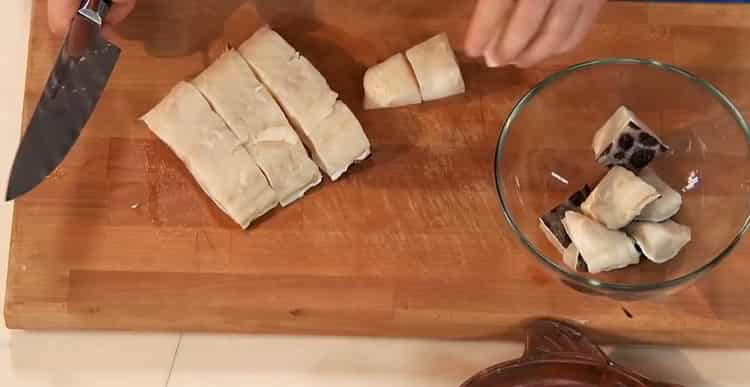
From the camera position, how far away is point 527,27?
5.02 feet

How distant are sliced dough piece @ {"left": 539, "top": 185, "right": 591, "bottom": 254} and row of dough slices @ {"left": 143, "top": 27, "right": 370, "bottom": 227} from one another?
379mm

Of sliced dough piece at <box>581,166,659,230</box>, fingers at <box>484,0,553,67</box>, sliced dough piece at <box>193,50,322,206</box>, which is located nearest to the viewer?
fingers at <box>484,0,553,67</box>

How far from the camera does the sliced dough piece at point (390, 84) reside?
1.81 m

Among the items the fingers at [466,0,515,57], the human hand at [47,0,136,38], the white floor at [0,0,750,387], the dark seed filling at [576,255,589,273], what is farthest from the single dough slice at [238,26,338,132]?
the dark seed filling at [576,255,589,273]

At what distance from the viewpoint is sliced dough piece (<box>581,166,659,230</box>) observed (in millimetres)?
1662

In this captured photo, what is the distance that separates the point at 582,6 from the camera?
156 centimetres

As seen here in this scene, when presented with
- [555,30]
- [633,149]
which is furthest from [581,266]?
[555,30]

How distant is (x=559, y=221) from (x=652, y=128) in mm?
306

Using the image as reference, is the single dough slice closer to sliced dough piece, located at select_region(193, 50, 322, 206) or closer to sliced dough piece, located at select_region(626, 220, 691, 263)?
sliced dough piece, located at select_region(193, 50, 322, 206)

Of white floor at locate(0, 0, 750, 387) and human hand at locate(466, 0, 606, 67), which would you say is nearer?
human hand at locate(466, 0, 606, 67)

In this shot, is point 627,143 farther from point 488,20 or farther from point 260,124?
point 260,124

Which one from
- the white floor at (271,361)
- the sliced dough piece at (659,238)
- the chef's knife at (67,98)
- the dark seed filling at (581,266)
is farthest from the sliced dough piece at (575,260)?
the chef's knife at (67,98)

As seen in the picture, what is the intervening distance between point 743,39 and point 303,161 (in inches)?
37.3

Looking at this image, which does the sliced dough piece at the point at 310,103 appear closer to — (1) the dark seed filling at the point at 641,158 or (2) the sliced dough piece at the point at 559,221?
(2) the sliced dough piece at the point at 559,221
